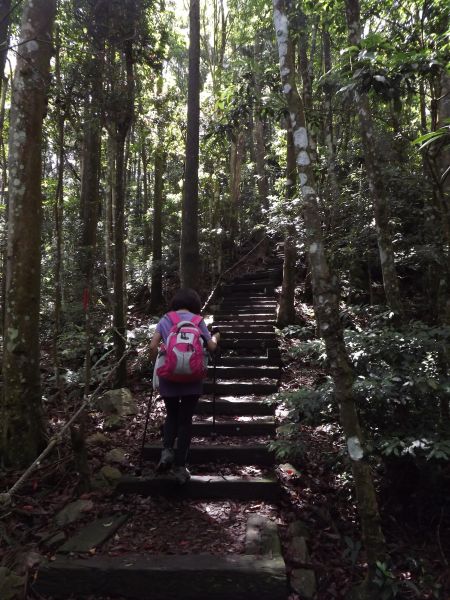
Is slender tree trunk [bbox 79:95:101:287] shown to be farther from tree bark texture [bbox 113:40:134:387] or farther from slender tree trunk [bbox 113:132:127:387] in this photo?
slender tree trunk [bbox 113:132:127:387]

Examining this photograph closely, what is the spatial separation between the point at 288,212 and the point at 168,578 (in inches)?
289

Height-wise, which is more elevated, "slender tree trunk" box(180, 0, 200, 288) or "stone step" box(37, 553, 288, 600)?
"slender tree trunk" box(180, 0, 200, 288)

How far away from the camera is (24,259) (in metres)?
4.91

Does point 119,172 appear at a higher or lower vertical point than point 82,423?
higher

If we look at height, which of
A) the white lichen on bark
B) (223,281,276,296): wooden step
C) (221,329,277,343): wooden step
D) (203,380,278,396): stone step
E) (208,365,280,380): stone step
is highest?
(223,281,276,296): wooden step

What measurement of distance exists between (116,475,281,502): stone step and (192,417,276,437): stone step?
4.41 ft

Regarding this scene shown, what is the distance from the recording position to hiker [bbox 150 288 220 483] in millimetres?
4262

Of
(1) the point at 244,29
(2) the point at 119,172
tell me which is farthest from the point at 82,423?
(1) the point at 244,29

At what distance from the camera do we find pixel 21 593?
10.9 feet

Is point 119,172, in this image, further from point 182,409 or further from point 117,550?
point 117,550

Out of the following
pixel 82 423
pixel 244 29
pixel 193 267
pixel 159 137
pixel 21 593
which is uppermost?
pixel 244 29

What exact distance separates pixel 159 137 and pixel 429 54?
8342 millimetres

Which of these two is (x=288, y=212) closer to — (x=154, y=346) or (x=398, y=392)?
(x=154, y=346)

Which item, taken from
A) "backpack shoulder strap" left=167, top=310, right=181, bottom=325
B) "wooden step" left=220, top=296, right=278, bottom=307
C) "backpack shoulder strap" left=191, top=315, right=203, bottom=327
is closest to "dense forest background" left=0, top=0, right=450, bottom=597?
"wooden step" left=220, top=296, right=278, bottom=307
